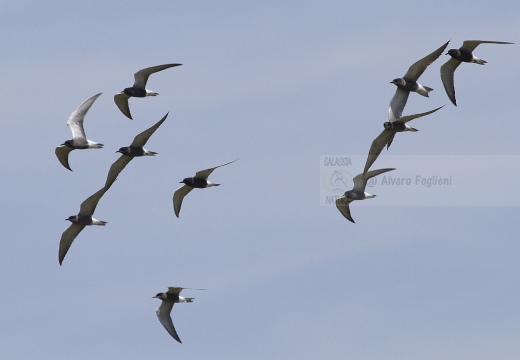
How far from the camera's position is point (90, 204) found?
174 ft

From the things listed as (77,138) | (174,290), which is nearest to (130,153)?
(77,138)

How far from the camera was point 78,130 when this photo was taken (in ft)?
177

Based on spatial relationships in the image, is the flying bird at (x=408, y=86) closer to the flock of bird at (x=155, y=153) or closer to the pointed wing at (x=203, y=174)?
the flock of bird at (x=155, y=153)

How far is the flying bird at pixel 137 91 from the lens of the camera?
52.8 meters

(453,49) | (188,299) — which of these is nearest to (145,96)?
(188,299)

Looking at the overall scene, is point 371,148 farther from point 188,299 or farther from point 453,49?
point 188,299

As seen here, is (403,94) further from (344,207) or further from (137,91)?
(137,91)

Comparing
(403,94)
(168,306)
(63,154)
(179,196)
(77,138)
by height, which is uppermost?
(403,94)

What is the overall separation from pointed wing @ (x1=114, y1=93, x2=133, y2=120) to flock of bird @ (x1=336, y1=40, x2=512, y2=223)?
9274mm

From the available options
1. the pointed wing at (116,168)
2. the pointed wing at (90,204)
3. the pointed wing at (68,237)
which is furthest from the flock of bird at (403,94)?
the pointed wing at (68,237)

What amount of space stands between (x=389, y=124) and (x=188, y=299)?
1030 cm

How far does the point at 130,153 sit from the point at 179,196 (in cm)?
363

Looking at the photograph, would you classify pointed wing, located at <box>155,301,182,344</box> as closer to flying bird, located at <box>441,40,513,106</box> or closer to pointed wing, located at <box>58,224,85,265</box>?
pointed wing, located at <box>58,224,85,265</box>

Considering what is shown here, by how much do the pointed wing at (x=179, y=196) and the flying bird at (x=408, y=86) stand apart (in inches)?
364
